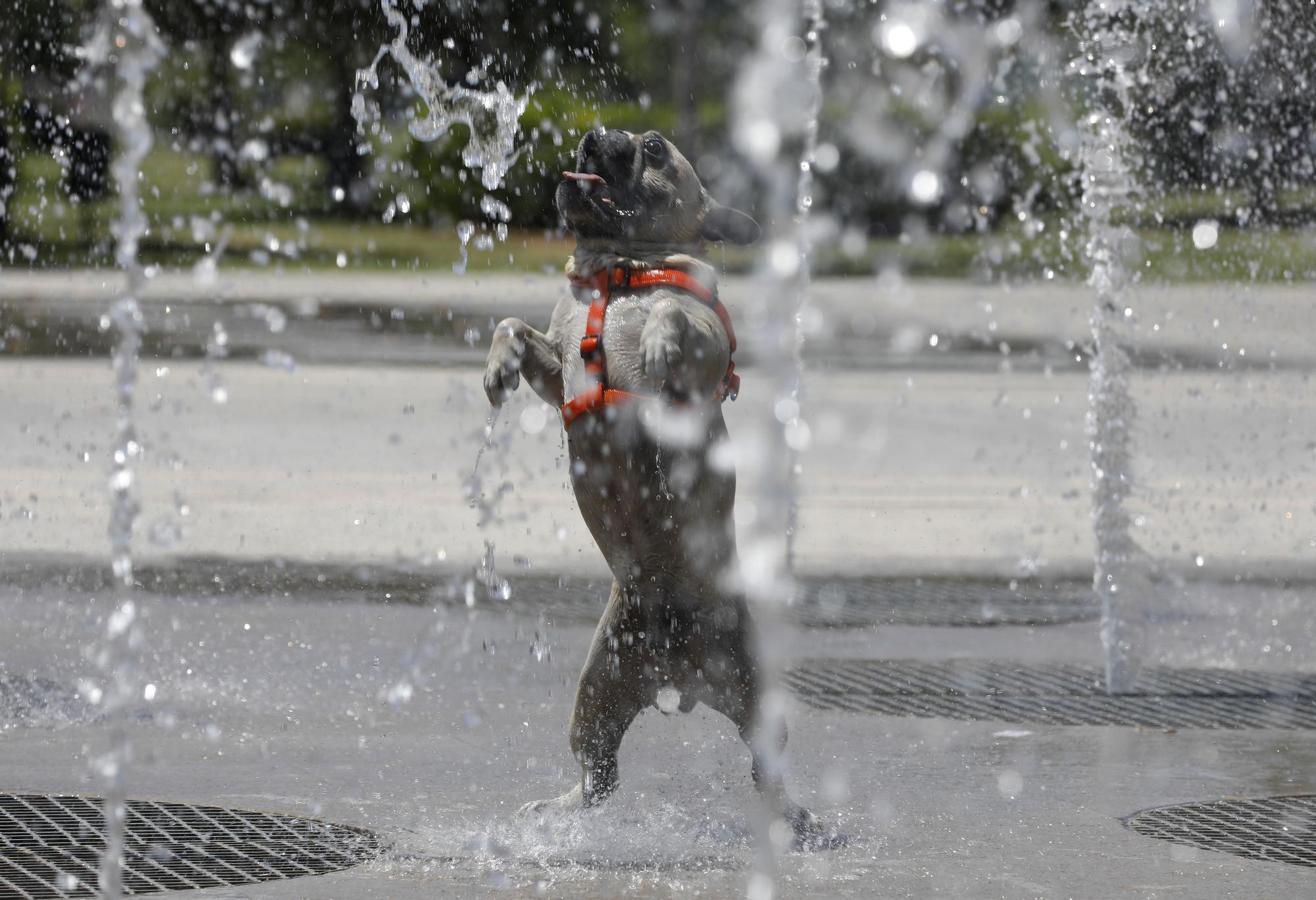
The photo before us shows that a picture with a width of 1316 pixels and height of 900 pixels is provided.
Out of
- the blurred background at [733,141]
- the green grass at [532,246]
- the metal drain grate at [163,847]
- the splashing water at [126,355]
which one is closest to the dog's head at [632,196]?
the splashing water at [126,355]

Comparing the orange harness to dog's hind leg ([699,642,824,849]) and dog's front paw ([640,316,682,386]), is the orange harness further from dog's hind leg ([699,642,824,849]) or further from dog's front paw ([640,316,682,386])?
dog's hind leg ([699,642,824,849])

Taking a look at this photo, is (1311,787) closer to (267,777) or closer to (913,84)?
(267,777)

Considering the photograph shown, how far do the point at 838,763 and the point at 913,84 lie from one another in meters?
28.0

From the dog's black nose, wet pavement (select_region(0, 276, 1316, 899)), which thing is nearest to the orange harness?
the dog's black nose

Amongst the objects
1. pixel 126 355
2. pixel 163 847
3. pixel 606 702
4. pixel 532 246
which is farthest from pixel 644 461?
pixel 532 246

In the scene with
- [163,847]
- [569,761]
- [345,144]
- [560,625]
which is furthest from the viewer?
[345,144]

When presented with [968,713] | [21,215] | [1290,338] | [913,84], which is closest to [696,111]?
[913,84]

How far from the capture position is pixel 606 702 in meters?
4.34

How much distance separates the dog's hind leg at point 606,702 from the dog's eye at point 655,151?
3.29 ft

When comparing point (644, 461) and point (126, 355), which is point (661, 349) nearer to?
point (644, 461)

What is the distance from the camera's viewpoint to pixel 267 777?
488cm

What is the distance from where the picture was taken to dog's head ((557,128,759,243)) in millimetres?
4320

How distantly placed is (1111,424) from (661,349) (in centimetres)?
278

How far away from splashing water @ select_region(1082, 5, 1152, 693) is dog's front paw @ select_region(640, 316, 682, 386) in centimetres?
254
